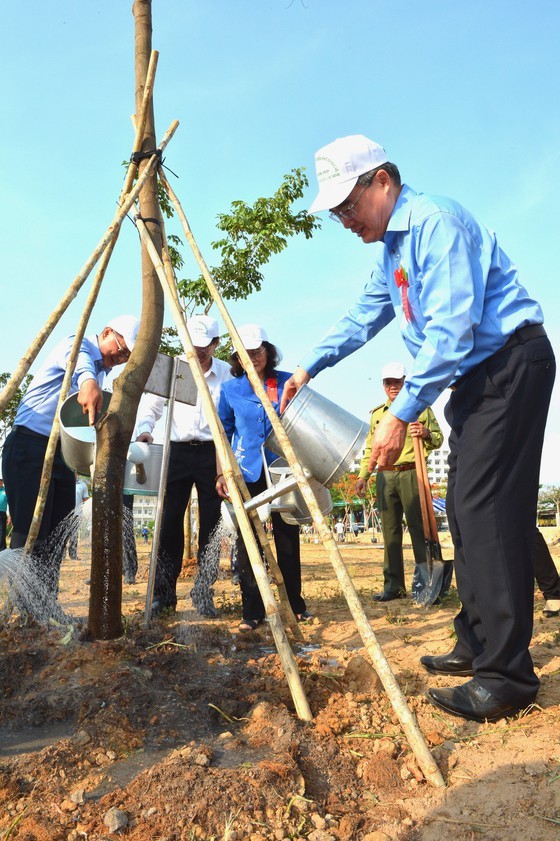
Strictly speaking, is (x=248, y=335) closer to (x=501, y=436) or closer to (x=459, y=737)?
(x=501, y=436)

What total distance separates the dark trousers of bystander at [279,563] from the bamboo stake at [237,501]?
120 centimetres

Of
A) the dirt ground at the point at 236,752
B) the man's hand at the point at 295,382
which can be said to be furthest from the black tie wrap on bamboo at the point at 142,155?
the dirt ground at the point at 236,752

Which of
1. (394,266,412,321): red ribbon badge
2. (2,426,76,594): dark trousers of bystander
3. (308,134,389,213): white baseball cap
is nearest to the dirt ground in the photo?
(2,426,76,594): dark trousers of bystander

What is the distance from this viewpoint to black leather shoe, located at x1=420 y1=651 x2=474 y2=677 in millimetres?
2779

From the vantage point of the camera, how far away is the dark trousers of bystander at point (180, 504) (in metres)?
4.42

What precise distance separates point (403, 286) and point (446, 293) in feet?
1.06

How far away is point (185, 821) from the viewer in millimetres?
1614

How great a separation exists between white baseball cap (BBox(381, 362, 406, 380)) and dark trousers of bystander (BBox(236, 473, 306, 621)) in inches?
74.7

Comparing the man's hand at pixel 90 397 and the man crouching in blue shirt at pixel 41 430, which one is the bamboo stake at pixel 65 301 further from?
the man crouching in blue shirt at pixel 41 430

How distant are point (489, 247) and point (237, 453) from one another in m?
2.18

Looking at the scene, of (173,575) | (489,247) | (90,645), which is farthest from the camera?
(173,575)

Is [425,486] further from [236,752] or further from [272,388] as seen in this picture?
[236,752]

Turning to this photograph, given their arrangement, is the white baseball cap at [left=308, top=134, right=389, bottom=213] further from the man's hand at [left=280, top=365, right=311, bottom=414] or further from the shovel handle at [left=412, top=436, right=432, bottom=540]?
the shovel handle at [left=412, top=436, right=432, bottom=540]

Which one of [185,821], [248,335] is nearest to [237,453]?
[248,335]
